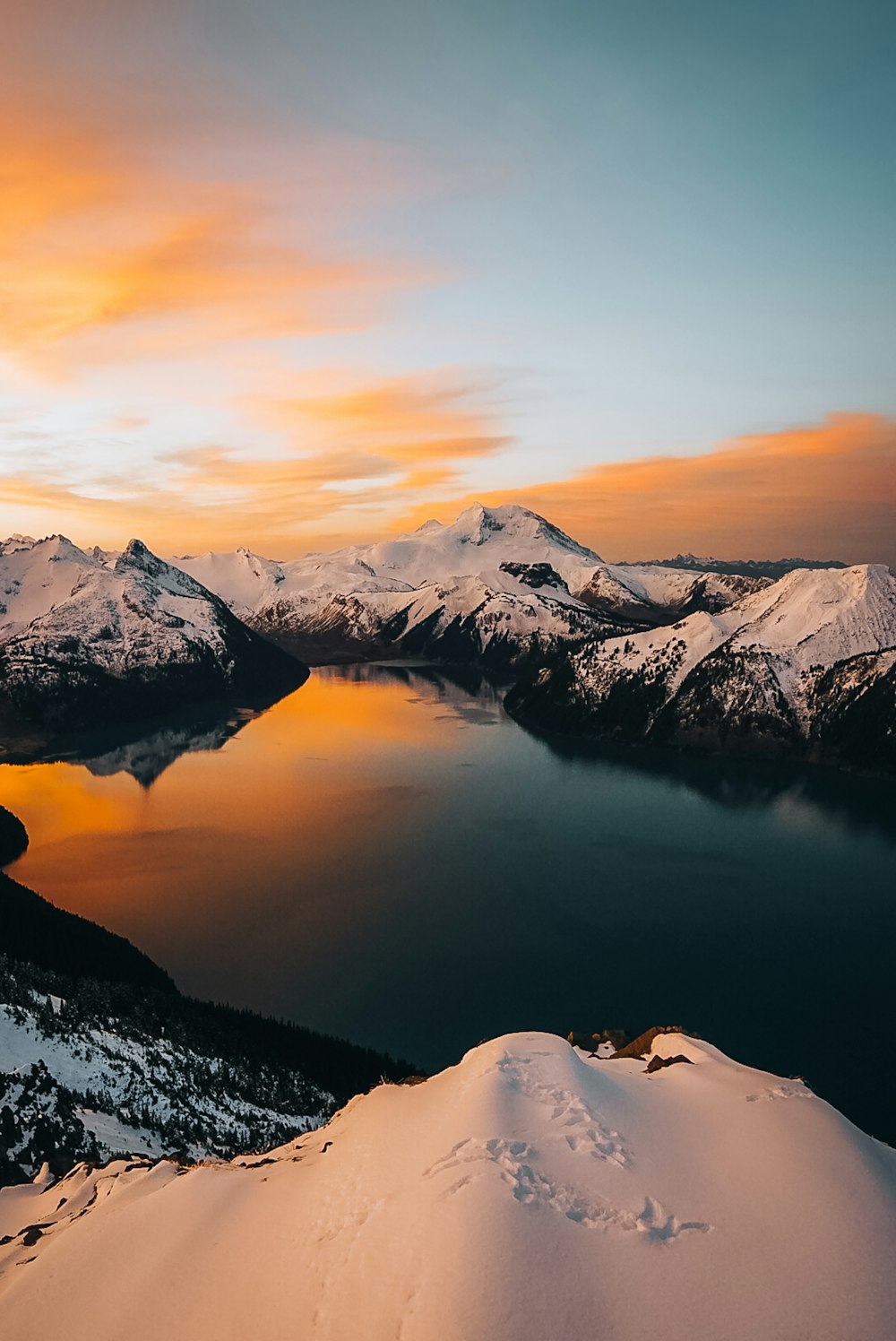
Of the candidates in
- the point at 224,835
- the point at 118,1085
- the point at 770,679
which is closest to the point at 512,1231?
the point at 118,1085

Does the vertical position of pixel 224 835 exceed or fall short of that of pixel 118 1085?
it falls short

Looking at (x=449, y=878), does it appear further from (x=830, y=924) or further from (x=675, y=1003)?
(x=830, y=924)

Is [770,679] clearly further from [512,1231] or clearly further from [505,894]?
[512,1231]

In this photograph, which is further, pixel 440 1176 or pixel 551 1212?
pixel 440 1176

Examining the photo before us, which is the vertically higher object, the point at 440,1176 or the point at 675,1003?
the point at 440,1176

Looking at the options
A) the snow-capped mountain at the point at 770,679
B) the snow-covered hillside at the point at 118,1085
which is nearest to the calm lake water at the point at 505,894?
the snow-covered hillside at the point at 118,1085

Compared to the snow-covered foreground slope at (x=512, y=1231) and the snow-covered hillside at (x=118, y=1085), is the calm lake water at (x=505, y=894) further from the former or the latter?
the snow-covered foreground slope at (x=512, y=1231)

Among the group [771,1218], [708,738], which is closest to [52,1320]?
[771,1218]
